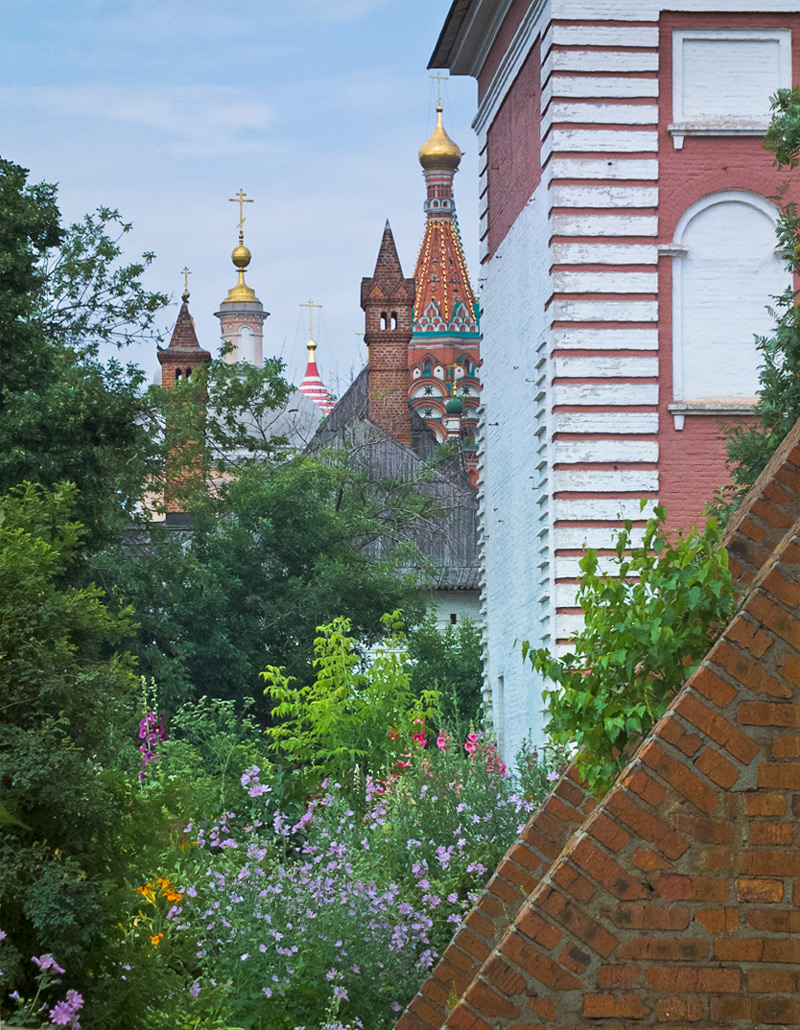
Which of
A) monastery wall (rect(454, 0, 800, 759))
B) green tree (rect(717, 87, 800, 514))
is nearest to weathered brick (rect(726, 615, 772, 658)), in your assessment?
green tree (rect(717, 87, 800, 514))

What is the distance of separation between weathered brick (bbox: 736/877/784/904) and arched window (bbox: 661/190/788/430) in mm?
12732

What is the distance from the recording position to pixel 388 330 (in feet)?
218

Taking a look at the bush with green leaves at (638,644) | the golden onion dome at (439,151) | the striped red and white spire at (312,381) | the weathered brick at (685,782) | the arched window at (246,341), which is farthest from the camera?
the striped red and white spire at (312,381)

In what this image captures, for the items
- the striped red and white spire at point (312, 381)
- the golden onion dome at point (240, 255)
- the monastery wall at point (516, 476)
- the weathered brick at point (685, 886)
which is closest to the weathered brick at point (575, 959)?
the weathered brick at point (685, 886)

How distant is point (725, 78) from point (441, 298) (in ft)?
237

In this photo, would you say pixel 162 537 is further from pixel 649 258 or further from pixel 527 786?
pixel 527 786

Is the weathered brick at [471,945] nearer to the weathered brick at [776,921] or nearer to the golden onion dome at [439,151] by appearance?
the weathered brick at [776,921]

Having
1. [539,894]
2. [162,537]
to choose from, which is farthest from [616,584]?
[162,537]

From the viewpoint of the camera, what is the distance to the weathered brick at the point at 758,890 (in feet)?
12.8

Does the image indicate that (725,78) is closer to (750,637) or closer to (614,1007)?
(750,637)

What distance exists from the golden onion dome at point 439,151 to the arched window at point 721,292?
73.0 m

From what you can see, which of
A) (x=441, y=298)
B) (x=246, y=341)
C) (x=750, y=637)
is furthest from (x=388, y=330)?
(x=750, y=637)

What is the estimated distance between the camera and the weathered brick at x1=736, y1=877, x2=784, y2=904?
389 centimetres

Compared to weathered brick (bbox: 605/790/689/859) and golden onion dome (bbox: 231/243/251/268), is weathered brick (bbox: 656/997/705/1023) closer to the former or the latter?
weathered brick (bbox: 605/790/689/859)
